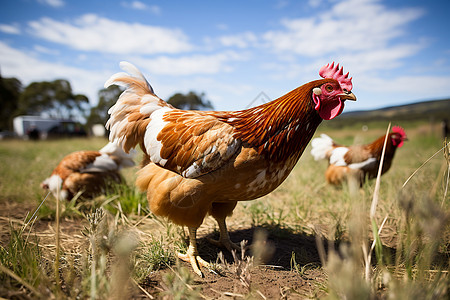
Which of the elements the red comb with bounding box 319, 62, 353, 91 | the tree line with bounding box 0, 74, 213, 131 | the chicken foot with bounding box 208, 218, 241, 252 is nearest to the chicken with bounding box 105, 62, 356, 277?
the red comb with bounding box 319, 62, 353, 91

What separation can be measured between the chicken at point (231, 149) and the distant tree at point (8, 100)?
3506cm

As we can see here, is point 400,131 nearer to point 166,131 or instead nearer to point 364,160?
point 364,160

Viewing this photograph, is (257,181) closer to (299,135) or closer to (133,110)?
(299,135)

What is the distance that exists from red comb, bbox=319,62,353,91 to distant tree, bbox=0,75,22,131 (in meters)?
35.8

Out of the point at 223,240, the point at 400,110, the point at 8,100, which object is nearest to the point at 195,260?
the point at 223,240

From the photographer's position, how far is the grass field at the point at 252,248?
47.1 inches

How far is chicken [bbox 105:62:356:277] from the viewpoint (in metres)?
2.12

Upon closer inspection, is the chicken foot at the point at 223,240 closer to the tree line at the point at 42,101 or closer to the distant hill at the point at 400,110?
the distant hill at the point at 400,110

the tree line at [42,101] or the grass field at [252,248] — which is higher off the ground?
the tree line at [42,101]

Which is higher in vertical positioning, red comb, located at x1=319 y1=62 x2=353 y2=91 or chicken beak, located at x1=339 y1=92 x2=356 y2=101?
red comb, located at x1=319 y1=62 x2=353 y2=91

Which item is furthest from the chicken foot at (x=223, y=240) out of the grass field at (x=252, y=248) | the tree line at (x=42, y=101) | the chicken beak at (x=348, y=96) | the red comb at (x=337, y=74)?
the tree line at (x=42, y=101)

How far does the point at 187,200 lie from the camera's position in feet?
7.29

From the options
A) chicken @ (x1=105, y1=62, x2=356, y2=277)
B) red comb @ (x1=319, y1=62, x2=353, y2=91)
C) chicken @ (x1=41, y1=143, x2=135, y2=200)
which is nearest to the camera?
chicken @ (x1=105, y1=62, x2=356, y2=277)

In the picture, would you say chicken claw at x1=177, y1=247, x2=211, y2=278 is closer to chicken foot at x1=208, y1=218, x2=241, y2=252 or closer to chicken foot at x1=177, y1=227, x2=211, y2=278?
chicken foot at x1=177, y1=227, x2=211, y2=278
